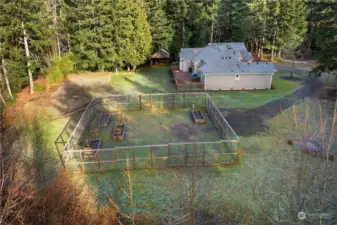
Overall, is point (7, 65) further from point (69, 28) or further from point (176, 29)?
point (176, 29)

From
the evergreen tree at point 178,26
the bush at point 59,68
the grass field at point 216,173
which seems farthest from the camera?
the evergreen tree at point 178,26

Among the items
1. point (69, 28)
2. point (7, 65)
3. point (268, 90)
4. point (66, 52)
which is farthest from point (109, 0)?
point (268, 90)

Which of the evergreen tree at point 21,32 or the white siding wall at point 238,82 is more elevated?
the evergreen tree at point 21,32

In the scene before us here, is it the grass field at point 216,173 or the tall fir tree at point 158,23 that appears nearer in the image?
the grass field at point 216,173

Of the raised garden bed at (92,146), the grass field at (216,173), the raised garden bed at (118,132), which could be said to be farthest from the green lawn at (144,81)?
the raised garden bed at (92,146)

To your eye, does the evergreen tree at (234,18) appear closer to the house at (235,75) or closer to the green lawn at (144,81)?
the green lawn at (144,81)

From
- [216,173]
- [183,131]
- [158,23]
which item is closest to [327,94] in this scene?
[183,131]

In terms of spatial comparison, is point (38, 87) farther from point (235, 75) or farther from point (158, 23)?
point (235, 75)
